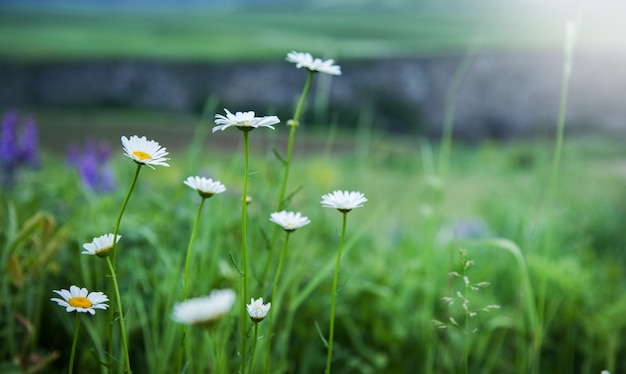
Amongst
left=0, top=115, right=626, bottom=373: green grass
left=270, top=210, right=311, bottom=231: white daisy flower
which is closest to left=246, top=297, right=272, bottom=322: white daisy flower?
left=270, top=210, right=311, bottom=231: white daisy flower

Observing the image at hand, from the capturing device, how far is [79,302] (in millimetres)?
440

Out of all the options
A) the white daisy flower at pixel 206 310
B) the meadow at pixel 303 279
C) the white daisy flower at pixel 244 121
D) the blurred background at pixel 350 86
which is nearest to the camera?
the white daisy flower at pixel 206 310

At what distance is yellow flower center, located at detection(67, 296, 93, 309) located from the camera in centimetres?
44

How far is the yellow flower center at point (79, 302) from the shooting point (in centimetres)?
44

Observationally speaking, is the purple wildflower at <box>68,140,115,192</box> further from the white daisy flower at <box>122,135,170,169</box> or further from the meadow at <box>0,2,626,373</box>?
the white daisy flower at <box>122,135,170,169</box>

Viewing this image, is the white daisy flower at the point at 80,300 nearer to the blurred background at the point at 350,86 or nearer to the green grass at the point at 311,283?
the green grass at the point at 311,283

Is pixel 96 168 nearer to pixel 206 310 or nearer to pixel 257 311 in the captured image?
pixel 257 311

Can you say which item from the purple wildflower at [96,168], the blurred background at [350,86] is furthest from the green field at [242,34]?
the purple wildflower at [96,168]

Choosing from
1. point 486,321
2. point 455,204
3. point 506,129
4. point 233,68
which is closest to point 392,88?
point 506,129

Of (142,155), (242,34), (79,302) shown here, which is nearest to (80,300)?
(79,302)

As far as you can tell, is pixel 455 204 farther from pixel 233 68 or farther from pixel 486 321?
pixel 233 68

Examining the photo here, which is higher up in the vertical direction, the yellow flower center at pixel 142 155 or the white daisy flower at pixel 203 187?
the yellow flower center at pixel 142 155

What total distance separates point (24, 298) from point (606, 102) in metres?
3.14

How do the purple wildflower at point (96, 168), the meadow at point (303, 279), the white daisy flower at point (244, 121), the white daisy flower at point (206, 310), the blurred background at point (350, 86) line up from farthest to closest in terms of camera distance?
the blurred background at point (350, 86)
the purple wildflower at point (96, 168)
the meadow at point (303, 279)
the white daisy flower at point (244, 121)
the white daisy flower at point (206, 310)
